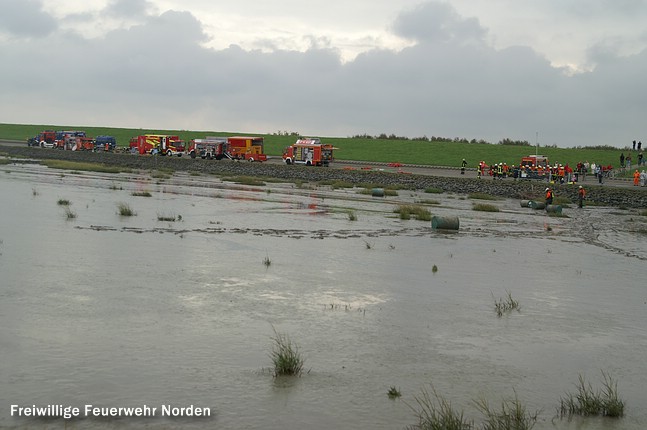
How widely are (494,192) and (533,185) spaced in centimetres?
531

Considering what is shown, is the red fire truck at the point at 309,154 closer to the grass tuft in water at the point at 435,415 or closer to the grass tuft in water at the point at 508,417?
the grass tuft in water at the point at 435,415

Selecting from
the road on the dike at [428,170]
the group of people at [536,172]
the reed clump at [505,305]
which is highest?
the group of people at [536,172]

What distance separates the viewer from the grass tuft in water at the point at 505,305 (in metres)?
15.5

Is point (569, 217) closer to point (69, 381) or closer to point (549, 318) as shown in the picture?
point (549, 318)

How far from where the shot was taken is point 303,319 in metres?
14.0

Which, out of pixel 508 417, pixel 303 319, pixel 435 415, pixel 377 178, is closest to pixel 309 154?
pixel 377 178

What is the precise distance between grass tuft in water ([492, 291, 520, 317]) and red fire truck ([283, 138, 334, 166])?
213 feet

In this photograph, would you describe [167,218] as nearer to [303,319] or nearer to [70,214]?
[70,214]

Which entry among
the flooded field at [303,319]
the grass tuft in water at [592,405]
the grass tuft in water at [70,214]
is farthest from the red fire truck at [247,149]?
the grass tuft in water at [592,405]

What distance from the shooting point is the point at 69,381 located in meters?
9.87

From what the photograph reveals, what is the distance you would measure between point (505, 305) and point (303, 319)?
4.50 m

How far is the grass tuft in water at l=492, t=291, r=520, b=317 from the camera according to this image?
15.5m

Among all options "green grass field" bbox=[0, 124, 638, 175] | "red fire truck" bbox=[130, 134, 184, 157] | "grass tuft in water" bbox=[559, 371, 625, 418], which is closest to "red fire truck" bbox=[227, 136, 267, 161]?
"red fire truck" bbox=[130, 134, 184, 157]

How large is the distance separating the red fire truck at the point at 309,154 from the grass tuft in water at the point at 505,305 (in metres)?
64.8
